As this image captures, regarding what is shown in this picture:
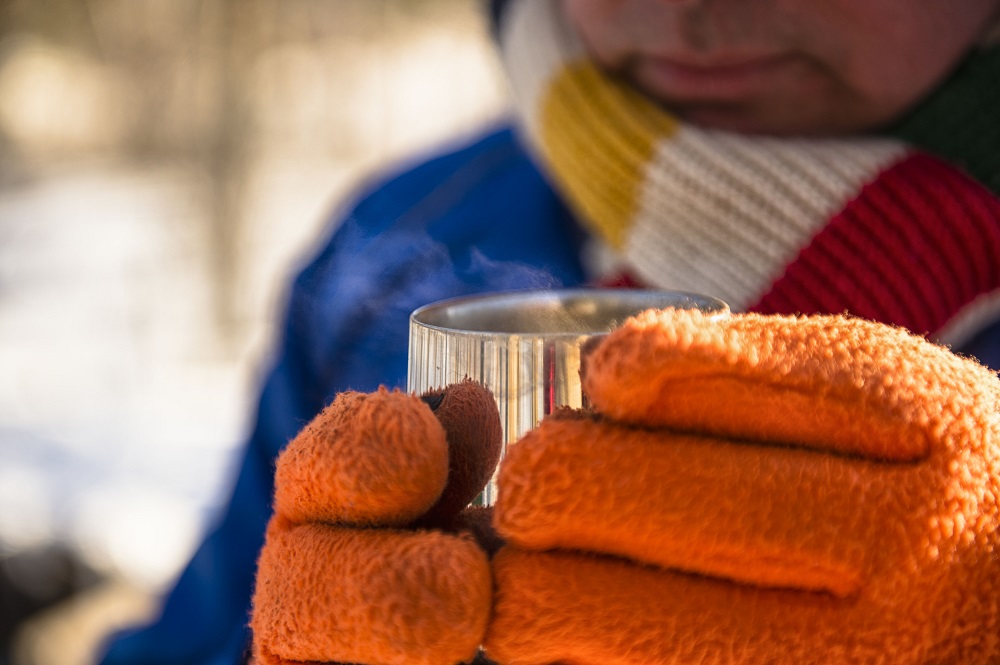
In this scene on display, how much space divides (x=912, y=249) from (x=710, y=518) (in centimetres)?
61

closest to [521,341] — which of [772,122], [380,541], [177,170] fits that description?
[380,541]

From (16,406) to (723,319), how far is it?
133 inches

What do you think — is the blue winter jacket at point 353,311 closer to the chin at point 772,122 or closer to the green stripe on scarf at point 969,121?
the chin at point 772,122

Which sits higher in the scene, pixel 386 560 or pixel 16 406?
pixel 386 560

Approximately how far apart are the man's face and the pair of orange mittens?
600mm

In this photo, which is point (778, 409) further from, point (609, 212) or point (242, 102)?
A: point (242, 102)

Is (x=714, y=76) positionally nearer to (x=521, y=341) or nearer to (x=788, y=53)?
(x=788, y=53)

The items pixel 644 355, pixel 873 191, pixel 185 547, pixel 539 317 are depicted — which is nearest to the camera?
pixel 644 355

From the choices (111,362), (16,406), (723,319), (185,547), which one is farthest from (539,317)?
(111,362)

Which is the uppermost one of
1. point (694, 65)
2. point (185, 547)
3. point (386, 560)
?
point (694, 65)

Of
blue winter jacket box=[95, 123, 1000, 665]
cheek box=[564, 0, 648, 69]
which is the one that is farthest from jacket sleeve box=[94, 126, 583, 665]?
cheek box=[564, 0, 648, 69]

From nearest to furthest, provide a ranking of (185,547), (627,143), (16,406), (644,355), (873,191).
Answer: (644,355)
(873,191)
(627,143)
(185,547)
(16,406)

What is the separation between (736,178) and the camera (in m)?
0.92

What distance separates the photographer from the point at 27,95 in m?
3.76
